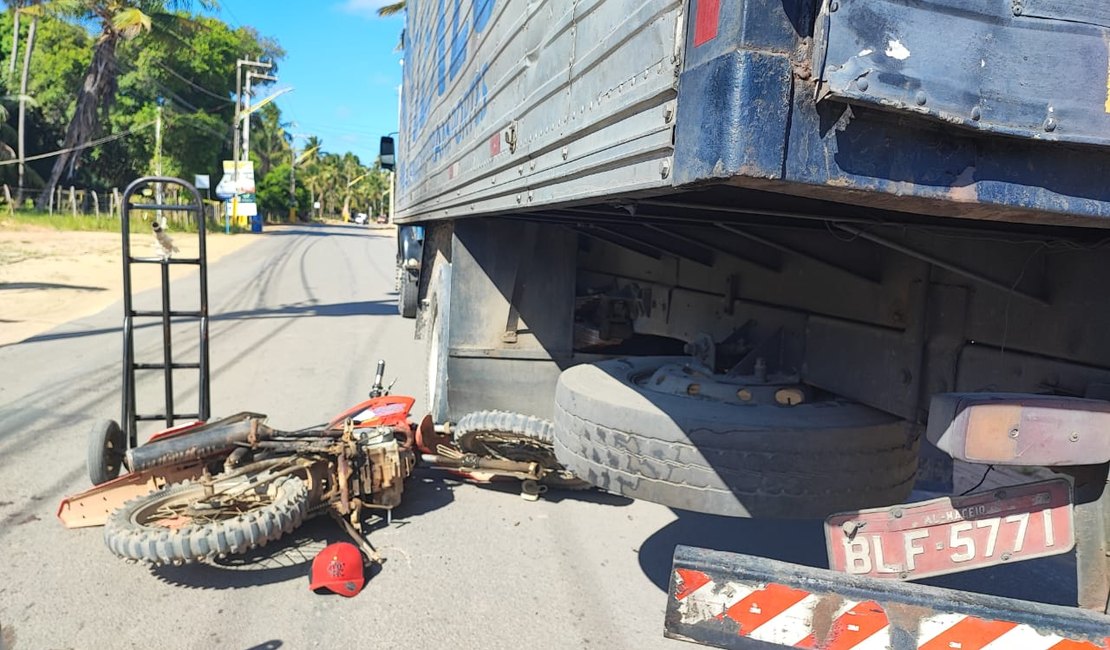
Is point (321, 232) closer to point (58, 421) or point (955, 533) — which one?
point (58, 421)

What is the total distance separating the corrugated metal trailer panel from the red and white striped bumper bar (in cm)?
92

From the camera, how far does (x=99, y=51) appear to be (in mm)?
37312

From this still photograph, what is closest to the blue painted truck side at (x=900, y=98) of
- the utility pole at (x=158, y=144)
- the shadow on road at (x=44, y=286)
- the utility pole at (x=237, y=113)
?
the shadow on road at (x=44, y=286)

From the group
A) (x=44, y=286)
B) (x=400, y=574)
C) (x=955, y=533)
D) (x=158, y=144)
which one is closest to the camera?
(x=955, y=533)

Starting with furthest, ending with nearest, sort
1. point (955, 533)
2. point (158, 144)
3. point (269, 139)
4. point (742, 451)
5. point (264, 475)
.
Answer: point (269, 139) < point (158, 144) < point (264, 475) < point (742, 451) < point (955, 533)

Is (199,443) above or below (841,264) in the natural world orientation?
below

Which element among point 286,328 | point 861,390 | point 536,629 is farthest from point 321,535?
point 286,328

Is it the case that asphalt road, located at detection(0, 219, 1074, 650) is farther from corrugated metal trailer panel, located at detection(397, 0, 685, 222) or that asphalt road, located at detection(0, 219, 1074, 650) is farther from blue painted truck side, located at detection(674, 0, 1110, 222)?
blue painted truck side, located at detection(674, 0, 1110, 222)

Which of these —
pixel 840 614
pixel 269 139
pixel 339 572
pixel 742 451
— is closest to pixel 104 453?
pixel 339 572

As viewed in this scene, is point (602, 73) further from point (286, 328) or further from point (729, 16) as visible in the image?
point (286, 328)

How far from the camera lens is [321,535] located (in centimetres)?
427

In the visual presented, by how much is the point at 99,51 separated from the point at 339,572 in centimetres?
4172

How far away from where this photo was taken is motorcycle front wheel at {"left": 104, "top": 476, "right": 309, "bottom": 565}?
3432 millimetres

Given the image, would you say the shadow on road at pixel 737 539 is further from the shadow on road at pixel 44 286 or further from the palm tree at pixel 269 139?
the palm tree at pixel 269 139
